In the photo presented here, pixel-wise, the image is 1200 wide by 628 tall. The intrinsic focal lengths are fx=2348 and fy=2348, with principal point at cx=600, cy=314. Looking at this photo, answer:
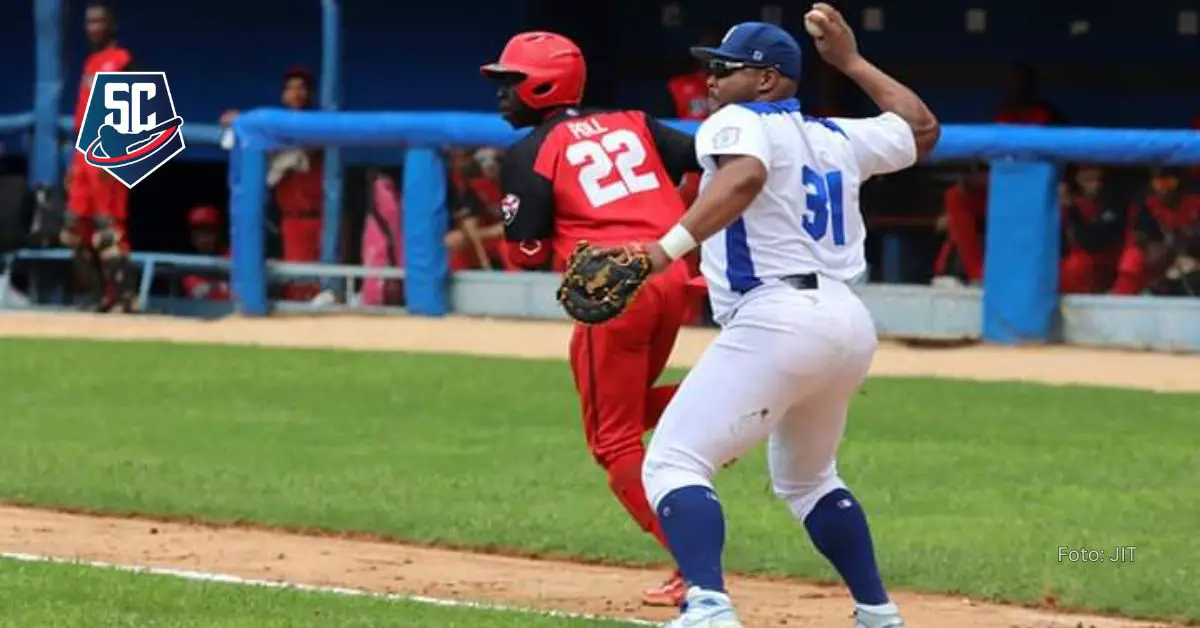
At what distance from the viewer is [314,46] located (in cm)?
2039

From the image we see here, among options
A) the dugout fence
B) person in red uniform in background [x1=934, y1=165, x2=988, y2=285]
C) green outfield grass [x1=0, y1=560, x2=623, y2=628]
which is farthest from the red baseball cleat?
person in red uniform in background [x1=934, y1=165, x2=988, y2=285]

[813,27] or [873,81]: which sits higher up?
[813,27]

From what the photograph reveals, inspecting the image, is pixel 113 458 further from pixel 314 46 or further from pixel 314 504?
pixel 314 46

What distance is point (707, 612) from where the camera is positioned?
5785mm

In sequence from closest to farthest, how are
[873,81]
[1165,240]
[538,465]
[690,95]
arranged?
[873,81]
[538,465]
[1165,240]
[690,95]

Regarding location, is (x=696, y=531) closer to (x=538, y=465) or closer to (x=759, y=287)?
(x=759, y=287)

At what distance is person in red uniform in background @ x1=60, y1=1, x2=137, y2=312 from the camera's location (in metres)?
16.7

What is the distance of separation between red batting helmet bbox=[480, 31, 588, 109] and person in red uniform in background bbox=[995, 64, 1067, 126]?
9.51 m

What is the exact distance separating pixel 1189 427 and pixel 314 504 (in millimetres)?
4495

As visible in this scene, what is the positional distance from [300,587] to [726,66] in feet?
7.44

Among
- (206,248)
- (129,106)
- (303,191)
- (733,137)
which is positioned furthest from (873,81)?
(206,248)

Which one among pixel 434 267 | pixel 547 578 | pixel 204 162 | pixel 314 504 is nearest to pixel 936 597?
pixel 547 578

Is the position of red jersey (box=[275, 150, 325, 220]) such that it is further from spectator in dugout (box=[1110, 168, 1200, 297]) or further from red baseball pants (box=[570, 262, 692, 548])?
red baseball pants (box=[570, 262, 692, 548])

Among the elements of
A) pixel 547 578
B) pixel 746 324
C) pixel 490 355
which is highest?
pixel 746 324
